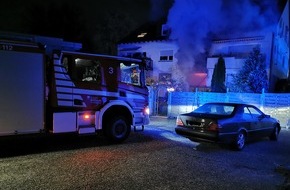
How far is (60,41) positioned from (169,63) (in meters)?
22.3

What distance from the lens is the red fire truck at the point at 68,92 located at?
7.80 meters

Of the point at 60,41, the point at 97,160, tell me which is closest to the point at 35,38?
the point at 60,41

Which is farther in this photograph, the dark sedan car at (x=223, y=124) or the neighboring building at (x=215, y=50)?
the neighboring building at (x=215, y=50)

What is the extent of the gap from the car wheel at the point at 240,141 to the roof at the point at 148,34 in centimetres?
2226

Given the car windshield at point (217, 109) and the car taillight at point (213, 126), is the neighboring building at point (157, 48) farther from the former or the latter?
the car taillight at point (213, 126)

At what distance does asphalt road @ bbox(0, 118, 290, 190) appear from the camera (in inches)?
235

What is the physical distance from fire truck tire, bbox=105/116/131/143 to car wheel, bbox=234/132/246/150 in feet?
11.3

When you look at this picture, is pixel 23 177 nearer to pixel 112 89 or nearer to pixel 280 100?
pixel 112 89

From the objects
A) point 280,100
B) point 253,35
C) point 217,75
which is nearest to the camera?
point 280,100

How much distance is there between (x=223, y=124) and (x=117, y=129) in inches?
130

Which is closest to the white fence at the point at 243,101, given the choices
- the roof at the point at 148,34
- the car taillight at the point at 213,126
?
the car taillight at the point at 213,126

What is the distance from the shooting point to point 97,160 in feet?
24.9

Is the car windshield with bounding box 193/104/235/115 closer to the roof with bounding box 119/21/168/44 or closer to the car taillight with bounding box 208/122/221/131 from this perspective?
the car taillight with bounding box 208/122/221/131

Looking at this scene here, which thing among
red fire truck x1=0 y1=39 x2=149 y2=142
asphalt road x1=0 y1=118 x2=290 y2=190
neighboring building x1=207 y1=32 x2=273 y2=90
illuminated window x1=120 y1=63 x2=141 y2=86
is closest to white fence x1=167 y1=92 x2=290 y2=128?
asphalt road x1=0 y1=118 x2=290 y2=190
